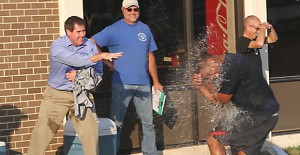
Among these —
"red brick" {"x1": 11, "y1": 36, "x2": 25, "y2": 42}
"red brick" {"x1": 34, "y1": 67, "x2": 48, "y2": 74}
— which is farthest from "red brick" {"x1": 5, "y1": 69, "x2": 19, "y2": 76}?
"red brick" {"x1": 11, "y1": 36, "x2": 25, "y2": 42}

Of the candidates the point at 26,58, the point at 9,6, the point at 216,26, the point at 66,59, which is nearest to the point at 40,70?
the point at 26,58

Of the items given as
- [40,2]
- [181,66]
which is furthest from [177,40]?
[40,2]

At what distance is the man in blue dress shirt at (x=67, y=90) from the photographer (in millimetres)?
7367

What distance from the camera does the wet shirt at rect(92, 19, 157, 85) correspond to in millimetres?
8508

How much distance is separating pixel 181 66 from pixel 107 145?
2.28 metres

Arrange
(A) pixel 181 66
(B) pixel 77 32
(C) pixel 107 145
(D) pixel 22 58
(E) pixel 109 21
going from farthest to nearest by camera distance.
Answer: (A) pixel 181 66 < (E) pixel 109 21 < (D) pixel 22 58 < (C) pixel 107 145 < (B) pixel 77 32

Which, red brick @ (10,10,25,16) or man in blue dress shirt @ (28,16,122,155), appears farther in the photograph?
red brick @ (10,10,25,16)

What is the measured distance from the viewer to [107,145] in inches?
313

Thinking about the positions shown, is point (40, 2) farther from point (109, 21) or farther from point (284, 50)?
point (284, 50)

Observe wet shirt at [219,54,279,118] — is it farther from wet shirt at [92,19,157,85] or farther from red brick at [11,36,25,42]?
red brick at [11,36,25,42]

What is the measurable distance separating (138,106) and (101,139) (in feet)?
2.98

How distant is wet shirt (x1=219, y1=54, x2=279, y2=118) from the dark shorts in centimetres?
11

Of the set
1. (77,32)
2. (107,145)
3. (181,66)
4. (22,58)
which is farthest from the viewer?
(181,66)

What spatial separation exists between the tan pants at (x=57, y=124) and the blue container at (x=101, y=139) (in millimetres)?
252
